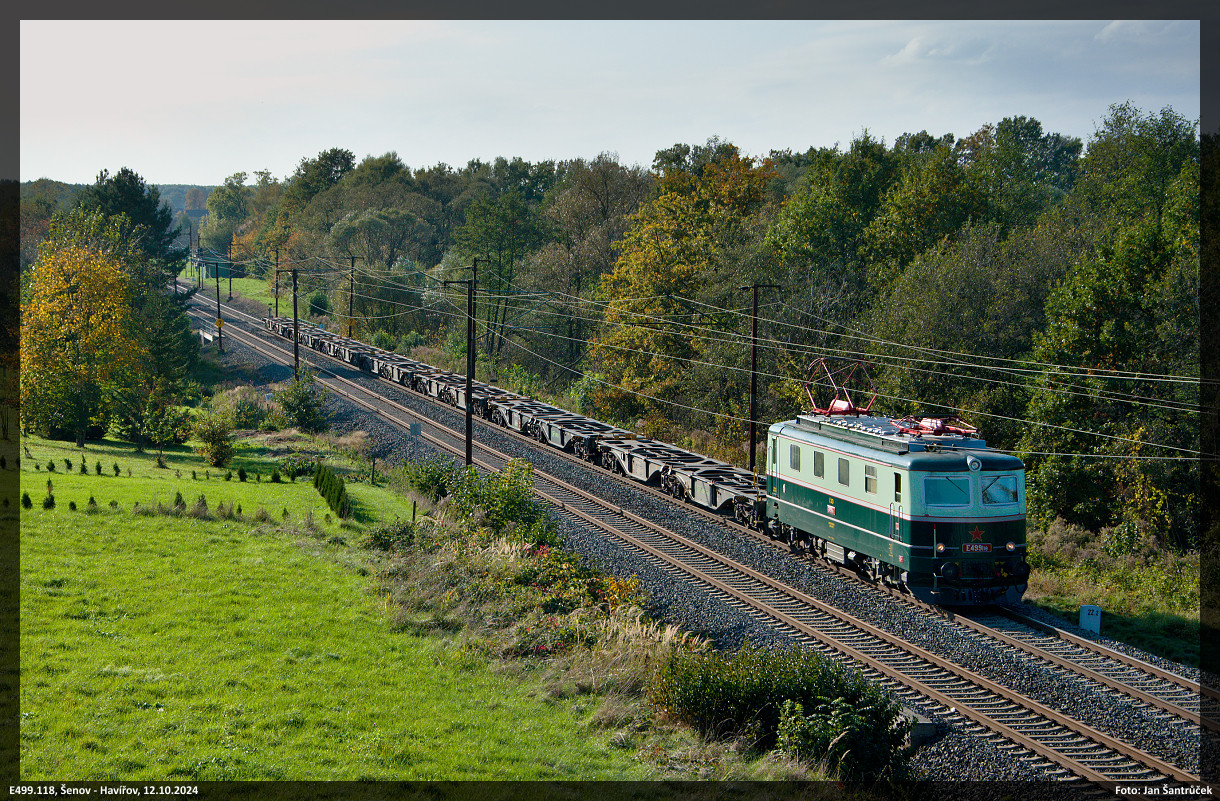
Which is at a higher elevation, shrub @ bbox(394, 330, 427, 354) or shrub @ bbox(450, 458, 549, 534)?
shrub @ bbox(394, 330, 427, 354)

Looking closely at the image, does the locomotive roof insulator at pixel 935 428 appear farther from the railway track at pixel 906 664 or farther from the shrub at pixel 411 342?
the shrub at pixel 411 342

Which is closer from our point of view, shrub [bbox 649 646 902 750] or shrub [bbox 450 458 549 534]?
shrub [bbox 649 646 902 750]

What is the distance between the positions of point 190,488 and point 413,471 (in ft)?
24.4

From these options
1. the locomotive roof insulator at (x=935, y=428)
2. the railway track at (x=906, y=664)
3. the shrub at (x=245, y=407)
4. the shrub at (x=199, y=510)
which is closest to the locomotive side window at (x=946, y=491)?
the locomotive roof insulator at (x=935, y=428)

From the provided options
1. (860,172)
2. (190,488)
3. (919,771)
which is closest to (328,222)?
(860,172)

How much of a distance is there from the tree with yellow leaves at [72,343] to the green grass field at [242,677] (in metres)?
18.9

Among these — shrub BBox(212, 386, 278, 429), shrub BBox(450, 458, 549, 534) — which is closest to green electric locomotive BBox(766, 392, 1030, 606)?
shrub BBox(450, 458, 549, 534)

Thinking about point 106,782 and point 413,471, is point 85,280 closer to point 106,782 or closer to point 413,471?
point 413,471

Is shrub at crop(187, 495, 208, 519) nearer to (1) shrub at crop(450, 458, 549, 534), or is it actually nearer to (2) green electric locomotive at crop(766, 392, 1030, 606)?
(1) shrub at crop(450, 458, 549, 534)

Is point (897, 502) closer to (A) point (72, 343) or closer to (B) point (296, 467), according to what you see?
(B) point (296, 467)

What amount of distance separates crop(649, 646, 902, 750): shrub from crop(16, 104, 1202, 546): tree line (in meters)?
10.7

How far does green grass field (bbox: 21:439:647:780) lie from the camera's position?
10781 millimetres

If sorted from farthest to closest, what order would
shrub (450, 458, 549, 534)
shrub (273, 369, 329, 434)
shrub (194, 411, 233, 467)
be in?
shrub (273, 369, 329, 434) → shrub (194, 411, 233, 467) → shrub (450, 458, 549, 534)

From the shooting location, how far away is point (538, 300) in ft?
198
